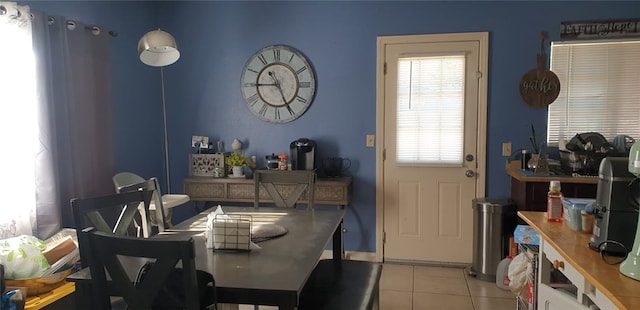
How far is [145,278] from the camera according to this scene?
4.79 feet

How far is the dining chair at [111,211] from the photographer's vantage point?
213cm

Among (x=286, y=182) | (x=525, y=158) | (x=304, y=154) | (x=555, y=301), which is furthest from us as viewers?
(x=304, y=154)

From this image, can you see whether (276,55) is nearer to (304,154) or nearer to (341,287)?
(304,154)

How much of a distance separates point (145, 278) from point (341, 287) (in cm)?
105

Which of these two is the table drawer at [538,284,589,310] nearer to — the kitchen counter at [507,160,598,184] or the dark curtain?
the kitchen counter at [507,160,598,184]

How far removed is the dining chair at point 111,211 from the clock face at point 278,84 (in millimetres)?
1769

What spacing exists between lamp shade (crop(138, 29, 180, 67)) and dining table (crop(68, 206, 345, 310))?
107 centimetres

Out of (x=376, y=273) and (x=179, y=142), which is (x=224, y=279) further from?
(x=179, y=142)

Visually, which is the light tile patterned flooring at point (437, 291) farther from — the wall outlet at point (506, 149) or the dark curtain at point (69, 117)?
the dark curtain at point (69, 117)

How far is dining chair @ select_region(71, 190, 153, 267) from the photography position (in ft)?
7.00

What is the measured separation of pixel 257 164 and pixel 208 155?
475 millimetres

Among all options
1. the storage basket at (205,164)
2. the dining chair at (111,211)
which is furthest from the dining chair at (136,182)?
the dining chair at (111,211)

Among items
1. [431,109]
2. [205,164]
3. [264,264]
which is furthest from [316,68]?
[264,264]

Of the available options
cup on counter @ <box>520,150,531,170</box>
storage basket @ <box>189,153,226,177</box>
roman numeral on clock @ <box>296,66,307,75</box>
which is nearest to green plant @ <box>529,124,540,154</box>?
cup on counter @ <box>520,150,531,170</box>
